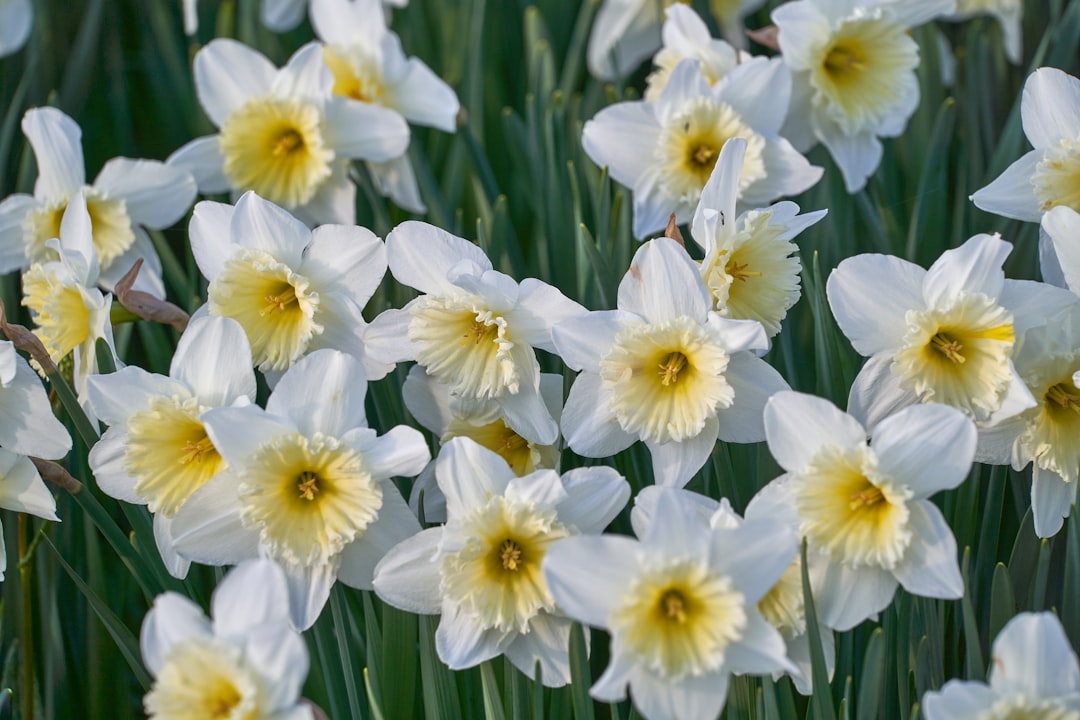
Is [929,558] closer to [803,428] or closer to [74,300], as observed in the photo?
[803,428]

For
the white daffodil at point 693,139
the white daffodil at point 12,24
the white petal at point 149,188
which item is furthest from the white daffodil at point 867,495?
the white daffodil at point 12,24

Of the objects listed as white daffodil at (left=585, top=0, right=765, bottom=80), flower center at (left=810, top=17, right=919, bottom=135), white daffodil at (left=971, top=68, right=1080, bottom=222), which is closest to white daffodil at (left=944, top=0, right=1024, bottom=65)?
white daffodil at (left=585, top=0, right=765, bottom=80)

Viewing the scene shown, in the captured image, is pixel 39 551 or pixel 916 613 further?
pixel 39 551

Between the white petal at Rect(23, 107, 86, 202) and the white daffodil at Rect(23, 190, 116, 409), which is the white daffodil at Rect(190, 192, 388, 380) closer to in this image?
the white daffodil at Rect(23, 190, 116, 409)

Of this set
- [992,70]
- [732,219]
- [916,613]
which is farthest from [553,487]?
[992,70]

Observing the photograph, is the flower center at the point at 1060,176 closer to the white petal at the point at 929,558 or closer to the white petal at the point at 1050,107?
the white petal at the point at 1050,107

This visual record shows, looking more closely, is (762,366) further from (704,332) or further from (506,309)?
(506,309)

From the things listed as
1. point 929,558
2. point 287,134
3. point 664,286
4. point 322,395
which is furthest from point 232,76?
point 929,558

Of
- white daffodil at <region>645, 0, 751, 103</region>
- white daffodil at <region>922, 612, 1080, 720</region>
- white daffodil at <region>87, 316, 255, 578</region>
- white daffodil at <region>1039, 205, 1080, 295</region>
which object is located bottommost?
white daffodil at <region>922, 612, 1080, 720</region>
